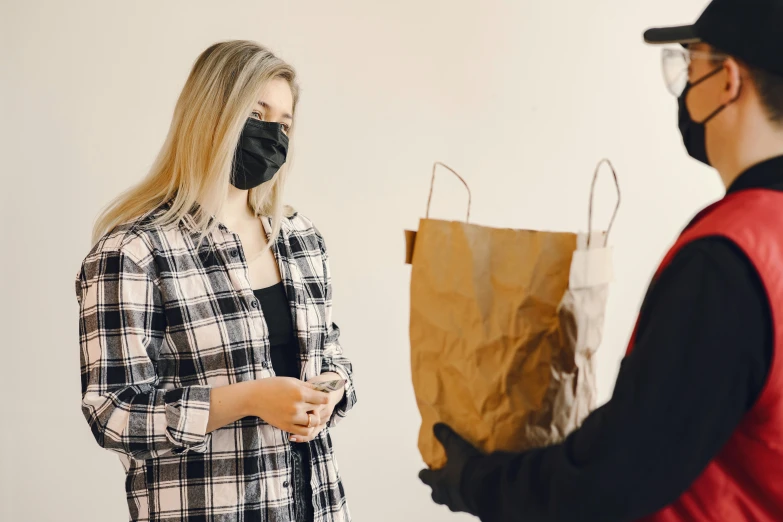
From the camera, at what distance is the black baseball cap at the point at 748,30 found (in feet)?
2.44

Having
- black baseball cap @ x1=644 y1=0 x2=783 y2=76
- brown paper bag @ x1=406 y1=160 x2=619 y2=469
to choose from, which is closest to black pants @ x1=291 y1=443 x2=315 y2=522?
brown paper bag @ x1=406 y1=160 x2=619 y2=469

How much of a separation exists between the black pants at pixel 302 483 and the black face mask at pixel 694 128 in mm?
946

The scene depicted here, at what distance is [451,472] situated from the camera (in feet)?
2.88

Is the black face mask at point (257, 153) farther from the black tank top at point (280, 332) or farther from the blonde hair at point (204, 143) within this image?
the black tank top at point (280, 332)

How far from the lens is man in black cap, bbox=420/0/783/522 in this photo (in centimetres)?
68

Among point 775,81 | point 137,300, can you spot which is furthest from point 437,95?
point 775,81

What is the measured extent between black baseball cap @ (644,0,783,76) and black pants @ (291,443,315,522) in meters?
1.05

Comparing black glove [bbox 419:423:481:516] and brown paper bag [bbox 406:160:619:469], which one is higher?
brown paper bag [bbox 406:160:619:469]

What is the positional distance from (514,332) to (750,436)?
272 millimetres

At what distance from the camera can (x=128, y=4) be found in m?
2.21

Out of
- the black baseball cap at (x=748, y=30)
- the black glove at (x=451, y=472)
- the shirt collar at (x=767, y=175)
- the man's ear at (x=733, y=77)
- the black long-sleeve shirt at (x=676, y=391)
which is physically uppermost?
the black baseball cap at (x=748, y=30)

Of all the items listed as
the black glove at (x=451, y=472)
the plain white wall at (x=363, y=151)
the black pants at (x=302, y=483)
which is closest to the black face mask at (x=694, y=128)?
the black glove at (x=451, y=472)

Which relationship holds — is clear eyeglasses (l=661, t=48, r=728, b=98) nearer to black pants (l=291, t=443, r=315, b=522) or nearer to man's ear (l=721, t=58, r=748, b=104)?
man's ear (l=721, t=58, r=748, b=104)

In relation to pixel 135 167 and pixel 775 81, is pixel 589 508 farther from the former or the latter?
pixel 135 167
